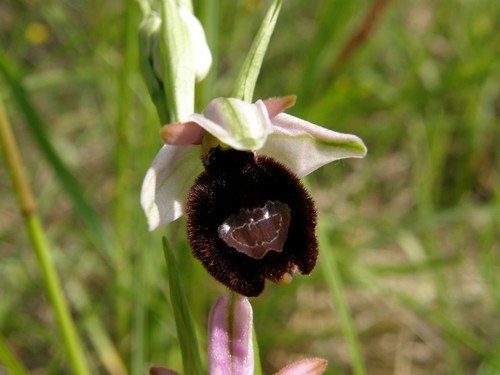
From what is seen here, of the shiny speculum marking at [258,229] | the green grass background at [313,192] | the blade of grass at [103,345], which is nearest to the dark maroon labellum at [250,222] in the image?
the shiny speculum marking at [258,229]

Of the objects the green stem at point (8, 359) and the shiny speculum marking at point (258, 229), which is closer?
the shiny speculum marking at point (258, 229)

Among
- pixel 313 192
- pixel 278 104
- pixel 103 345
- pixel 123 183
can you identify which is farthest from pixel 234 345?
pixel 313 192

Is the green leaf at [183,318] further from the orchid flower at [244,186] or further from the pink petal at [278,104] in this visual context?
the pink petal at [278,104]

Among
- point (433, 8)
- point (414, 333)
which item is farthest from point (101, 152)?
point (433, 8)

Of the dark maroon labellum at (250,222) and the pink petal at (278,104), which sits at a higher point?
the pink petal at (278,104)

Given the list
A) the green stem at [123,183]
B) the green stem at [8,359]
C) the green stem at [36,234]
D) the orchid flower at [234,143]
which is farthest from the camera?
the green stem at [123,183]

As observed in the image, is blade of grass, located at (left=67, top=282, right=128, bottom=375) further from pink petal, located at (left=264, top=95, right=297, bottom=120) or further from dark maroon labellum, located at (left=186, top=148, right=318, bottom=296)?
pink petal, located at (left=264, top=95, right=297, bottom=120)

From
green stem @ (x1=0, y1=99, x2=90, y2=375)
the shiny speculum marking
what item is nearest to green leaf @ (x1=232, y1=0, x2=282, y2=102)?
the shiny speculum marking

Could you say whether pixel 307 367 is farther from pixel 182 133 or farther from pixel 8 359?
pixel 8 359
